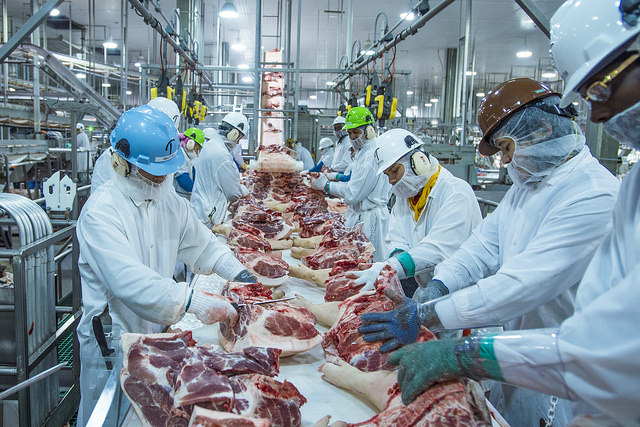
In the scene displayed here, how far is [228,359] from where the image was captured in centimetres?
193

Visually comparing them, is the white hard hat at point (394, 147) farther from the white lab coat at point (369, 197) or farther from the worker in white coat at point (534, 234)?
the white lab coat at point (369, 197)

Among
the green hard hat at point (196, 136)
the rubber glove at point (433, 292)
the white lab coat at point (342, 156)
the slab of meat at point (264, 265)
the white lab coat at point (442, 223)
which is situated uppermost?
the green hard hat at point (196, 136)

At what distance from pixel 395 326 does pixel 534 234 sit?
0.78m

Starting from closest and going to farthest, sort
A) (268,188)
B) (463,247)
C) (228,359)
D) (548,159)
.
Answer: (228,359) < (548,159) < (463,247) < (268,188)

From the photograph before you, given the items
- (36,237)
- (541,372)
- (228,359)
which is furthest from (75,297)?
(541,372)

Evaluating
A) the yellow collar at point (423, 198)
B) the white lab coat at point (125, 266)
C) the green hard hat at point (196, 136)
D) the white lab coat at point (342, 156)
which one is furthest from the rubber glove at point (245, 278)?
the white lab coat at point (342, 156)

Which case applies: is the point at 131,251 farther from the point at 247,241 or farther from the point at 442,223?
the point at 442,223

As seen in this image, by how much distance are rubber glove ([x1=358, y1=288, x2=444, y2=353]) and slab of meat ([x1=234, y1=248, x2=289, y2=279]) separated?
132 centimetres

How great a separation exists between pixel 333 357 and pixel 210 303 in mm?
646

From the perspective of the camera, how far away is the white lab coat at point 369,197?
5.88 m

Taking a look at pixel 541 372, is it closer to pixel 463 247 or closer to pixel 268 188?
pixel 463 247

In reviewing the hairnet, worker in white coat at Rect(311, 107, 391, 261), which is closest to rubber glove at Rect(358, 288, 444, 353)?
the hairnet

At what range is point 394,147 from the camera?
337cm

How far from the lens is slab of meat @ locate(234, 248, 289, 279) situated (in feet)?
11.2
